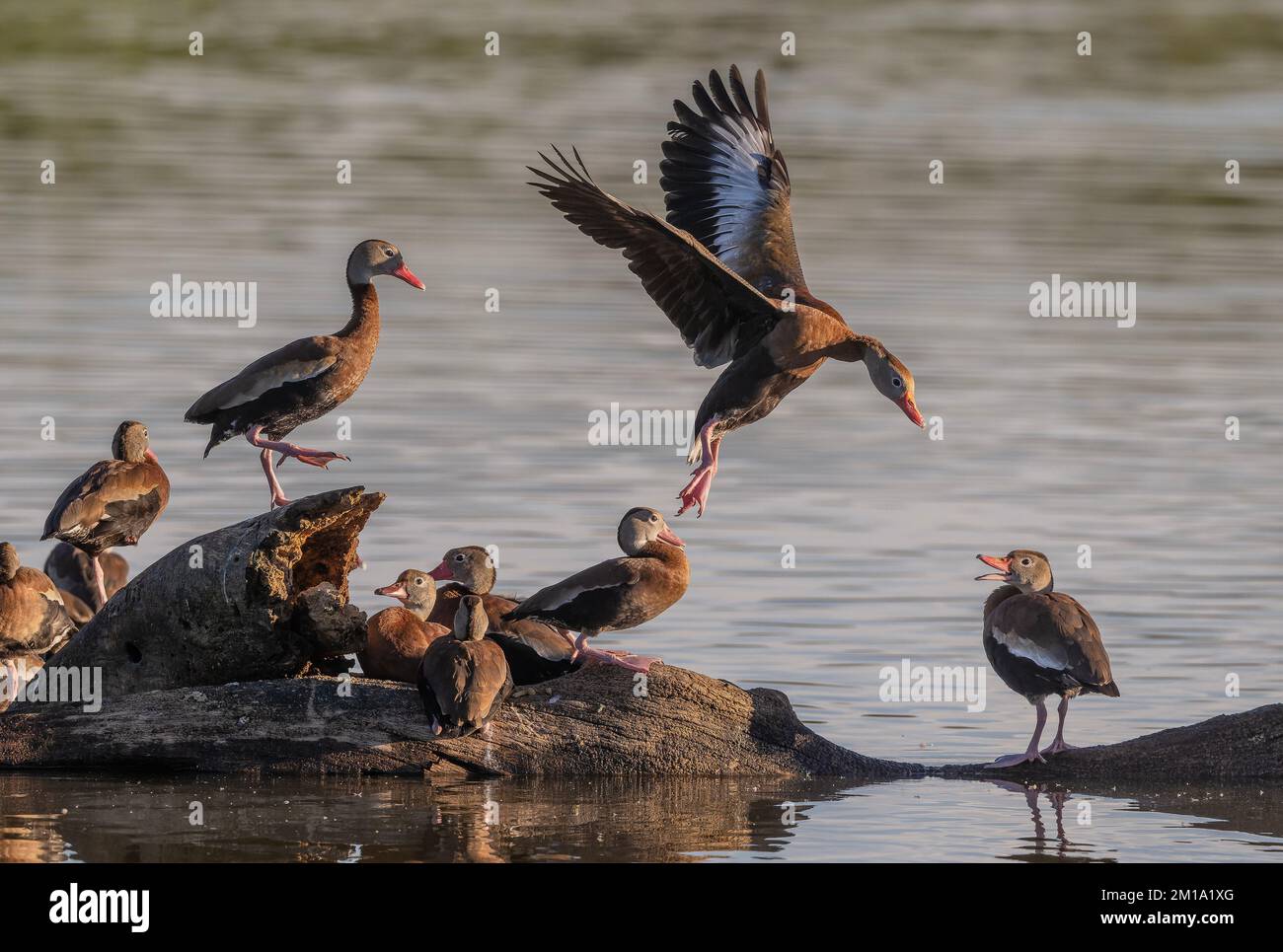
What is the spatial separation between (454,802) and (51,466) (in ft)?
28.6

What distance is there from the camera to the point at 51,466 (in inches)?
728

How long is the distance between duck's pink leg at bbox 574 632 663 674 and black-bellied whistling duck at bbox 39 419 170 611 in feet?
10.8

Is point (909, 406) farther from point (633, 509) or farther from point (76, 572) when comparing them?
point (76, 572)

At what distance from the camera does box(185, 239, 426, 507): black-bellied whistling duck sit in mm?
13438

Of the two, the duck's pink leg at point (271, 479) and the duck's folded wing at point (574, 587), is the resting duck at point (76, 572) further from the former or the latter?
the duck's folded wing at point (574, 587)

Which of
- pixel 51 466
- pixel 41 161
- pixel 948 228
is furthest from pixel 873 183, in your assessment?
pixel 51 466

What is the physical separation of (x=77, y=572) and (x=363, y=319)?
274 cm

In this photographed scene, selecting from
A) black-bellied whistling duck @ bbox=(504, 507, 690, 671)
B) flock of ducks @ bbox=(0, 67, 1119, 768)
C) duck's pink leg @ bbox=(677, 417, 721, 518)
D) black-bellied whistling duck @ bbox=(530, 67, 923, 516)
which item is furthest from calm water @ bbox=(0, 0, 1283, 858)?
black-bellied whistling duck @ bbox=(530, 67, 923, 516)

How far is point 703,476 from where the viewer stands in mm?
13375

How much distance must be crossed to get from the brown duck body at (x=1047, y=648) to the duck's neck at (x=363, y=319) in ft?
13.6

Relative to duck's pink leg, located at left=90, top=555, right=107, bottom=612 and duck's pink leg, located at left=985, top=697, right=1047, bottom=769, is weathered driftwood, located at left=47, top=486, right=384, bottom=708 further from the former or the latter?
duck's pink leg, located at left=985, top=697, right=1047, bottom=769

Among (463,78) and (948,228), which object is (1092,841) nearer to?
(948,228)

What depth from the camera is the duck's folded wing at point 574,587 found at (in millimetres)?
11727

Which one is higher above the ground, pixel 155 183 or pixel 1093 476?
pixel 155 183
